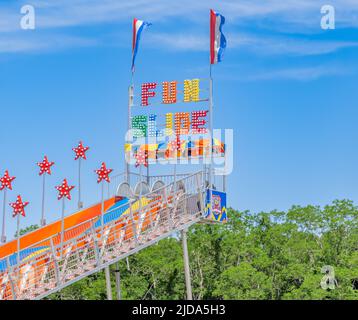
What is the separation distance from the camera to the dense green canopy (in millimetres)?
44500


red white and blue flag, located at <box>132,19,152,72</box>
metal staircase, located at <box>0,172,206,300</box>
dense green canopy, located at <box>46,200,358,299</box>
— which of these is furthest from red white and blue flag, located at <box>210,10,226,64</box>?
dense green canopy, located at <box>46,200,358,299</box>

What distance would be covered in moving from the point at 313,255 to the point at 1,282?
83.3 feet

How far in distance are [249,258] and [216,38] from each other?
20665mm

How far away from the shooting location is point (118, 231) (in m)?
25.5

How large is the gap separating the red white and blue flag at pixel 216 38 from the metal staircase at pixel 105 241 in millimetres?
4612

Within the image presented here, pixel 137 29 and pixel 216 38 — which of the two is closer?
pixel 216 38

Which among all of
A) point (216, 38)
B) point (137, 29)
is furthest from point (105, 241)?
point (137, 29)

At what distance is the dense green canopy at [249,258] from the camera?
44.5 metres

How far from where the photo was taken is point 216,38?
29.1m

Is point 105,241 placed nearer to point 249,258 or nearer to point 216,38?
point 216,38

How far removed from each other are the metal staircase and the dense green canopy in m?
17.4

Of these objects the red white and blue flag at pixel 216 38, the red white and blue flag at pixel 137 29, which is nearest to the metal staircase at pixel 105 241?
Result: the red white and blue flag at pixel 216 38
